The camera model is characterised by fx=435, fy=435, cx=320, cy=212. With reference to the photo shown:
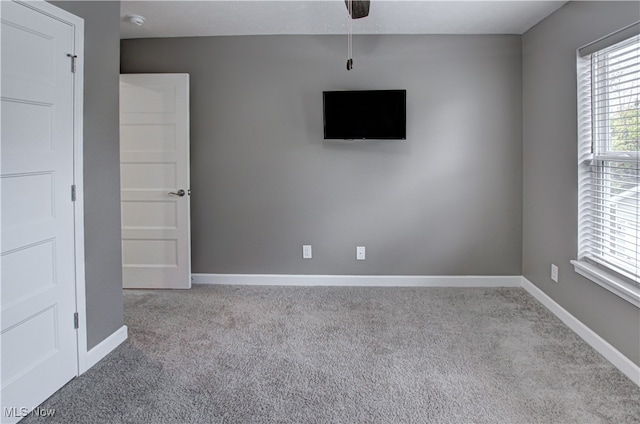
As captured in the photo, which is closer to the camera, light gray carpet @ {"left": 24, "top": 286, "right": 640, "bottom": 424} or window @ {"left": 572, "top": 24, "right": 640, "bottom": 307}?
light gray carpet @ {"left": 24, "top": 286, "right": 640, "bottom": 424}

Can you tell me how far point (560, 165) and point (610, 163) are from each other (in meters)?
0.54

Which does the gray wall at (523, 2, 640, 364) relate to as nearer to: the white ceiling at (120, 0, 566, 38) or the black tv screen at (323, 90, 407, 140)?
the white ceiling at (120, 0, 566, 38)

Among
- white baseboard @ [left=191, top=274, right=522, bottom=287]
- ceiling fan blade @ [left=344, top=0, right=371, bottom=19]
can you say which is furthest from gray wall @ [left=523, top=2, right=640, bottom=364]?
ceiling fan blade @ [left=344, top=0, right=371, bottom=19]

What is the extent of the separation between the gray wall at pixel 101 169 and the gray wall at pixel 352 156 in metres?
1.43

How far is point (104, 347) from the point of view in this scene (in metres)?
2.73

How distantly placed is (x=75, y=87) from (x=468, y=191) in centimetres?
331

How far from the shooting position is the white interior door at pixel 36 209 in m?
1.99

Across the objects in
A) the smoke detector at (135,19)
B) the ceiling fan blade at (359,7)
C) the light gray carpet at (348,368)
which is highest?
the smoke detector at (135,19)

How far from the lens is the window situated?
2566 mm

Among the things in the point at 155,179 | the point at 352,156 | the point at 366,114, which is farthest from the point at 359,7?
the point at 155,179

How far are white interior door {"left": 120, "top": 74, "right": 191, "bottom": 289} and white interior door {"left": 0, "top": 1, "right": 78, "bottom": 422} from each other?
1.67 m

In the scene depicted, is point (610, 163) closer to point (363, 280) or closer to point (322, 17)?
point (363, 280)

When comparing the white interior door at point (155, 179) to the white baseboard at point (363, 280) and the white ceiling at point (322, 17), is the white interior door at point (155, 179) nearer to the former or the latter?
the white baseboard at point (363, 280)

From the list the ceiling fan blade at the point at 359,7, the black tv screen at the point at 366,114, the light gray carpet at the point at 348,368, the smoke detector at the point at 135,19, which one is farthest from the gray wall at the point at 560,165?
the smoke detector at the point at 135,19
